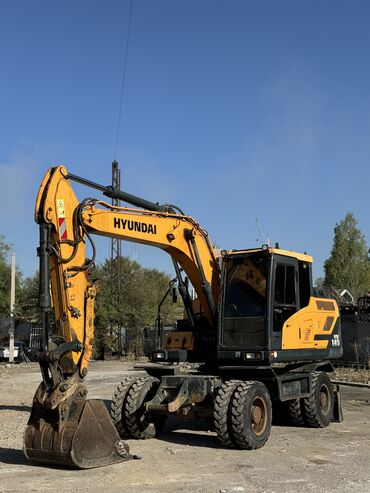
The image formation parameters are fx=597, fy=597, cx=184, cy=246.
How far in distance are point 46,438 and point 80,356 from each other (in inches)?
47.0

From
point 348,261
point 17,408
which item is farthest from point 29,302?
point 348,261

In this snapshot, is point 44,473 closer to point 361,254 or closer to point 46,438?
point 46,438

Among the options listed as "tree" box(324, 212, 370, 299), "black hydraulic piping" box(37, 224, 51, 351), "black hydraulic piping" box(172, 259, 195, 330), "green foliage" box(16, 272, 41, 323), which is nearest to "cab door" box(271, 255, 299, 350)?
"black hydraulic piping" box(172, 259, 195, 330)

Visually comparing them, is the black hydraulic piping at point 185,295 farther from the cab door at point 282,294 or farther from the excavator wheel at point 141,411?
the cab door at point 282,294

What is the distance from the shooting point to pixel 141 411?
10383mm

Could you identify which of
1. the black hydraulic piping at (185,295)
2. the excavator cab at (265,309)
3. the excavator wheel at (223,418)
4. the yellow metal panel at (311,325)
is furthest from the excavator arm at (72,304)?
the yellow metal panel at (311,325)

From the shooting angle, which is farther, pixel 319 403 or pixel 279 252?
pixel 319 403

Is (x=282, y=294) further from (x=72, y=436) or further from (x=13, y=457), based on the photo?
(x=13, y=457)

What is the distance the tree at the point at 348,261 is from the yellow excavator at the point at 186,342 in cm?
4392

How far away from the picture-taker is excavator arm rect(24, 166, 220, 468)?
7.79 meters

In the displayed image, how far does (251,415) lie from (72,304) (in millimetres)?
3463

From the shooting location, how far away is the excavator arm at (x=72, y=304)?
779cm

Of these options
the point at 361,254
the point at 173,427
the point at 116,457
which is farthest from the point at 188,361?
the point at 361,254

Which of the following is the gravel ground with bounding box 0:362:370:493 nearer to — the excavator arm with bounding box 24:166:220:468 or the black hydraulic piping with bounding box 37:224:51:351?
the excavator arm with bounding box 24:166:220:468
